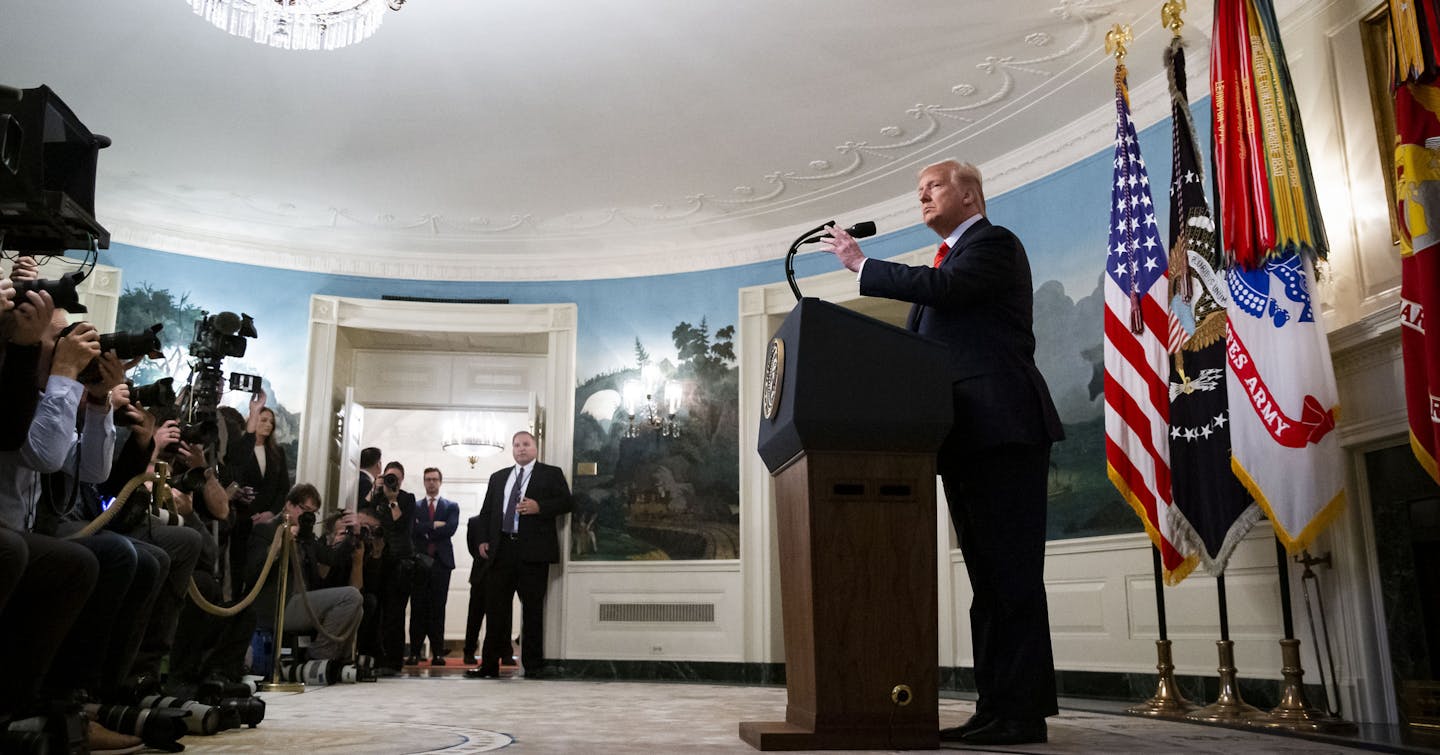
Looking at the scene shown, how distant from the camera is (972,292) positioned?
8.21 feet

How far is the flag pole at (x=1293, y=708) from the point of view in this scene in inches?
136

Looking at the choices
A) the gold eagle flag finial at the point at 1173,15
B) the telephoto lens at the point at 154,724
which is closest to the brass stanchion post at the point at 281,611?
the telephoto lens at the point at 154,724

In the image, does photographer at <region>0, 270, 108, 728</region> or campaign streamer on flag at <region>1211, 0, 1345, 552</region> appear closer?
photographer at <region>0, 270, 108, 728</region>

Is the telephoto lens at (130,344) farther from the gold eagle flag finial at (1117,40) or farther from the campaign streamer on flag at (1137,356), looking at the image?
the gold eagle flag finial at (1117,40)

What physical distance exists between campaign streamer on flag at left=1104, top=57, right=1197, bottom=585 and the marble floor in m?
1.00

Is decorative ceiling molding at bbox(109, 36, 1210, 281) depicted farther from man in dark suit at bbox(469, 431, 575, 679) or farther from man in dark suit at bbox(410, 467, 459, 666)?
man in dark suit at bbox(410, 467, 459, 666)

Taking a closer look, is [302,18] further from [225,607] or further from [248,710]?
[248,710]

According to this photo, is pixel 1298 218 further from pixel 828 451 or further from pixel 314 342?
pixel 314 342

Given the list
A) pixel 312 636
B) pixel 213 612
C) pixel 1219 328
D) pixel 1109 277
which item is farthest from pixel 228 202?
pixel 1219 328

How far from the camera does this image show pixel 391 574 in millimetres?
7484

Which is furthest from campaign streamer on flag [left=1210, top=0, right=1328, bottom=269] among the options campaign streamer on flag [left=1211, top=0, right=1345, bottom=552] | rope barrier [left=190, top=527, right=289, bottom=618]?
rope barrier [left=190, top=527, right=289, bottom=618]

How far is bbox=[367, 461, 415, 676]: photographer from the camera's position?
7402 millimetres

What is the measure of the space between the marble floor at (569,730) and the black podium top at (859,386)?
2.26ft

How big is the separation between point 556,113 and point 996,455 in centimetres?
492
